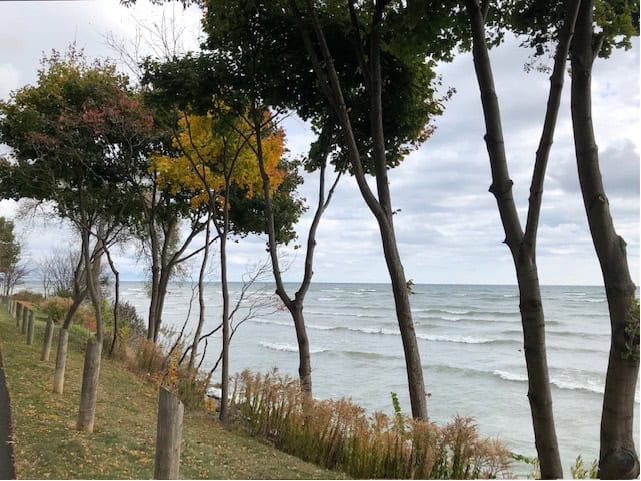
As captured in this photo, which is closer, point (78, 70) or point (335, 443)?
point (335, 443)

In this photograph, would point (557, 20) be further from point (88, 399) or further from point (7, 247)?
point (7, 247)

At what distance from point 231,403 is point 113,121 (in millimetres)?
5909

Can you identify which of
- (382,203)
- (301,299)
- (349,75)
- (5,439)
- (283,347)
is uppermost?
(349,75)

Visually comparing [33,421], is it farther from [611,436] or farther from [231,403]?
[611,436]

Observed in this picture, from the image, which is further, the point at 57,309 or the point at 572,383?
the point at 57,309

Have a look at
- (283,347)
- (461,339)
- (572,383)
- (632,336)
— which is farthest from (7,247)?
(632,336)

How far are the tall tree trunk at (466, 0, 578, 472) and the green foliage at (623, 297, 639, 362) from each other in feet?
1.72

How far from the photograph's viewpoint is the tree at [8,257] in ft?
100

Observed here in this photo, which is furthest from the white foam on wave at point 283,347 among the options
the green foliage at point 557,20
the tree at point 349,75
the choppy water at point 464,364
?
the green foliage at point 557,20

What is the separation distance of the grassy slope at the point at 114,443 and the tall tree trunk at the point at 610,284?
9.58 ft

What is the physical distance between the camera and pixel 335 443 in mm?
6250

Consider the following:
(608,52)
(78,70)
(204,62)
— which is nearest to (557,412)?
(608,52)

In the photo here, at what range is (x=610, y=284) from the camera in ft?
12.2

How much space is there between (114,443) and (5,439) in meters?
1.06
